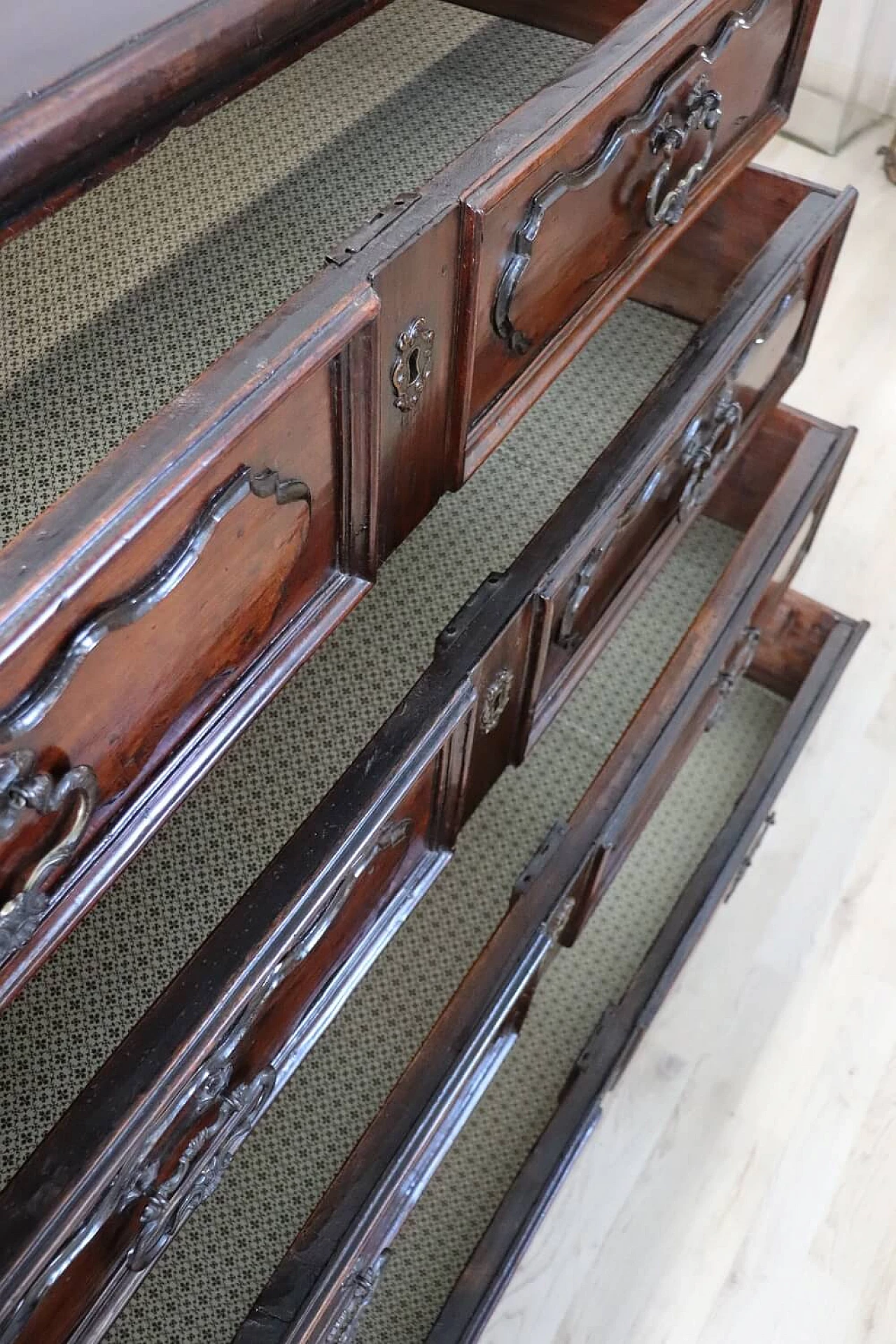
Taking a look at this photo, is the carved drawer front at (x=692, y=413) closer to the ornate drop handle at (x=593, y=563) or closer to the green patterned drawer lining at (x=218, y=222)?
the ornate drop handle at (x=593, y=563)

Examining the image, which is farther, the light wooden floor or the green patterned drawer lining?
the light wooden floor

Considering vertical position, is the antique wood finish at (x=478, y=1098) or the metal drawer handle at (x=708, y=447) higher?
the metal drawer handle at (x=708, y=447)

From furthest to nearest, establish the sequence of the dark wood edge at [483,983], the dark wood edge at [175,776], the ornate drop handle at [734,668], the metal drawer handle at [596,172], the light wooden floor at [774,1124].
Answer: the ornate drop handle at [734,668]
the light wooden floor at [774,1124]
the dark wood edge at [483,983]
the metal drawer handle at [596,172]
the dark wood edge at [175,776]

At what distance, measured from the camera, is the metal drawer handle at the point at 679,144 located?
2.17 feet

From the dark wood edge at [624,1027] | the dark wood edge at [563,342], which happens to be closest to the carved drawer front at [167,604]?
the dark wood edge at [563,342]

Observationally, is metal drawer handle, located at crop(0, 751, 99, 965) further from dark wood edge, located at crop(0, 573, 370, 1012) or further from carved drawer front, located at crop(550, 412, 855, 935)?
carved drawer front, located at crop(550, 412, 855, 935)

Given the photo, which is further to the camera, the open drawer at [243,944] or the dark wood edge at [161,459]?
the open drawer at [243,944]

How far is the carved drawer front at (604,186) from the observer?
21.3 inches

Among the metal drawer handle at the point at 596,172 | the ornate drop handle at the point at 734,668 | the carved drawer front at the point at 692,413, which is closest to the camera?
the metal drawer handle at the point at 596,172

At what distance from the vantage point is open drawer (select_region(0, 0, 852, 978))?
1.26ft

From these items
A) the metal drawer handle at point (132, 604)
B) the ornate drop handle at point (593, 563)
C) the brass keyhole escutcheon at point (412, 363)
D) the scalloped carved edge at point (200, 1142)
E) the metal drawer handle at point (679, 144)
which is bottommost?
the scalloped carved edge at point (200, 1142)

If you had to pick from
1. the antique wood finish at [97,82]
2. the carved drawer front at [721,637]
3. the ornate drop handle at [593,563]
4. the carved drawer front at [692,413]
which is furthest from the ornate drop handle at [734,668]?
the antique wood finish at [97,82]

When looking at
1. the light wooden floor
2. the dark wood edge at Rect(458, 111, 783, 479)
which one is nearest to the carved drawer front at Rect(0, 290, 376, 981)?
the dark wood edge at Rect(458, 111, 783, 479)

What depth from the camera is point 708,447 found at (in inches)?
35.7
